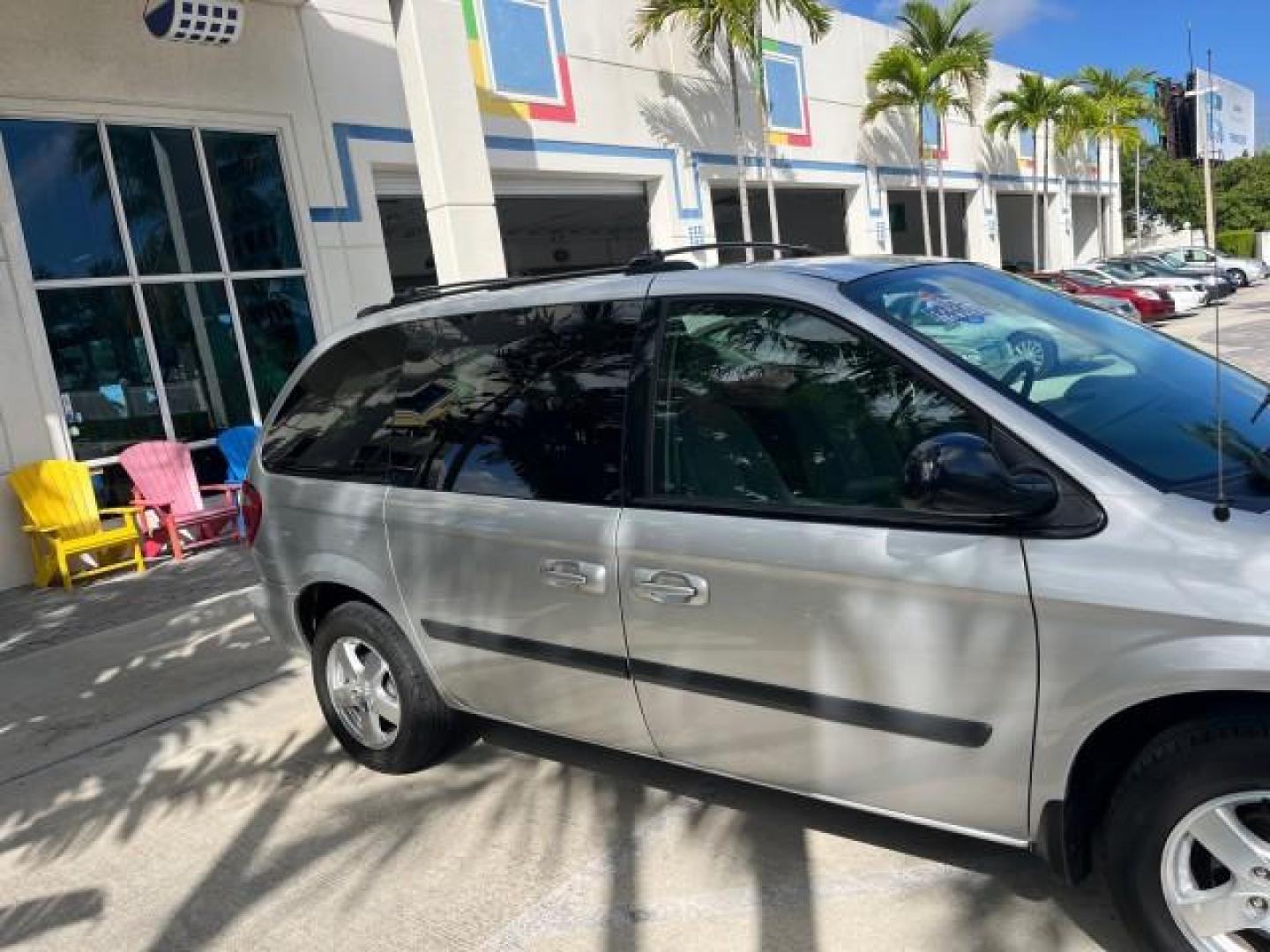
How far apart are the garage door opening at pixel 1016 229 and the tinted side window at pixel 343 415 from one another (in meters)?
30.0

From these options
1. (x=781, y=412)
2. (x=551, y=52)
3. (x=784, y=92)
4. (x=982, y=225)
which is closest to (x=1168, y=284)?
(x=982, y=225)

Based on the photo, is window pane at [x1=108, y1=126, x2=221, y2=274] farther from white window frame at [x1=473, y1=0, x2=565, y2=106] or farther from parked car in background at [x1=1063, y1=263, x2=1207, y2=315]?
parked car in background at [x1=1063, y1=263, x2=1207, y2=315]

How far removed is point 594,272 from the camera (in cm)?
327

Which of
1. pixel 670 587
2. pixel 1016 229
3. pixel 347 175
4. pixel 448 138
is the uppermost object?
pixel 448 138

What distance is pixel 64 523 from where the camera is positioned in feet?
26.3

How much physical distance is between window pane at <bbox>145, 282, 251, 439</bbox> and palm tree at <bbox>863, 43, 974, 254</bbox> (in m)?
14.5

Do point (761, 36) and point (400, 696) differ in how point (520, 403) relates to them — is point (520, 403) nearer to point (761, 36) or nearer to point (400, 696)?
point (400, 696)

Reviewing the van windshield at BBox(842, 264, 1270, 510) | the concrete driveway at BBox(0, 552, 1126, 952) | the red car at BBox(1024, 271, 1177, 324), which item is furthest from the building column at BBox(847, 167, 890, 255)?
the concrete driveway at BBox(0, 552, 1126, 952)

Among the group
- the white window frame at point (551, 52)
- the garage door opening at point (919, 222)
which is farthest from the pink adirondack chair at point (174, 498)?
the garage door opening at point (919, 222)

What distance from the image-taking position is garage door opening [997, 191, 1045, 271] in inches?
1224

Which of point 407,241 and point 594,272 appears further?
point 407,241

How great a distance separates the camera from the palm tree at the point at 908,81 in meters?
19.5

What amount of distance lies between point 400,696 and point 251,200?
25.7ft

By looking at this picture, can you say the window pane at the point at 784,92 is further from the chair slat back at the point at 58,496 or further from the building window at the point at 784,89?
the chair slat back at the point at 58,496
